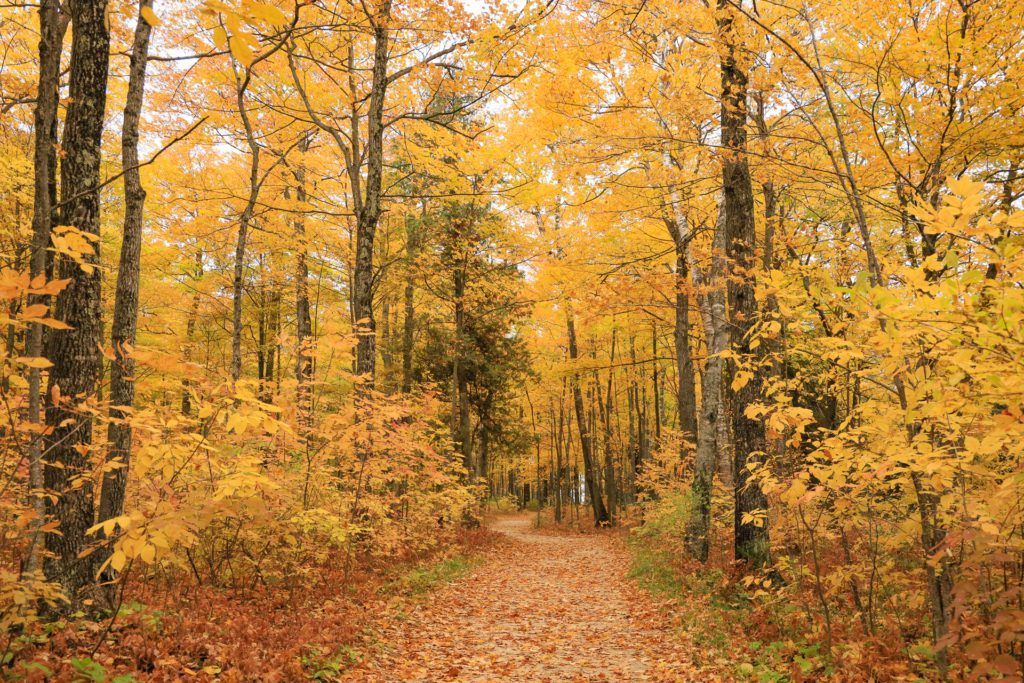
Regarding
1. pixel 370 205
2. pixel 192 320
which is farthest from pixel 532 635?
pixel 192 320

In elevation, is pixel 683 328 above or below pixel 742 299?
above

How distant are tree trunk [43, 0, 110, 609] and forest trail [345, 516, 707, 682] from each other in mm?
2699

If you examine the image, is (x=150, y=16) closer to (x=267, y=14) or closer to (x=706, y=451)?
(x=267, y=14)

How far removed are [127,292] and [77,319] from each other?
3.11 feet

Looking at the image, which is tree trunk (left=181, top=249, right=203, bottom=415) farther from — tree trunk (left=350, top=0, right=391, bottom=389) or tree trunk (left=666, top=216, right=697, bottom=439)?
tree trunk (left=666, top=216, right=697, bottom=439)

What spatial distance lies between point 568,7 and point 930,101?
5026mm

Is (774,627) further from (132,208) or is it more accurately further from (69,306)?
(132,208)

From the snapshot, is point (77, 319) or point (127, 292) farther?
point (127, 292)

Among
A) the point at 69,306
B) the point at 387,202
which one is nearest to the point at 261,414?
the point at 69,306

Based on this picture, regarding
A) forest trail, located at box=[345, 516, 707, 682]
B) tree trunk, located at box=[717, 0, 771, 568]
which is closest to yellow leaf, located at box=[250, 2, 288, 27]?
forest trail, located at box=[345, 516, 707, 682]

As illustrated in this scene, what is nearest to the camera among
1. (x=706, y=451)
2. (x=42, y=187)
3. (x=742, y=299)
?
(x=42, y=187)

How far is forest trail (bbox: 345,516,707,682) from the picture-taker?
5918 millimetres

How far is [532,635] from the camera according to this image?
7598 mm

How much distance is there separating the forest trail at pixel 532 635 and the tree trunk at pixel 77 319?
2.70 metres
